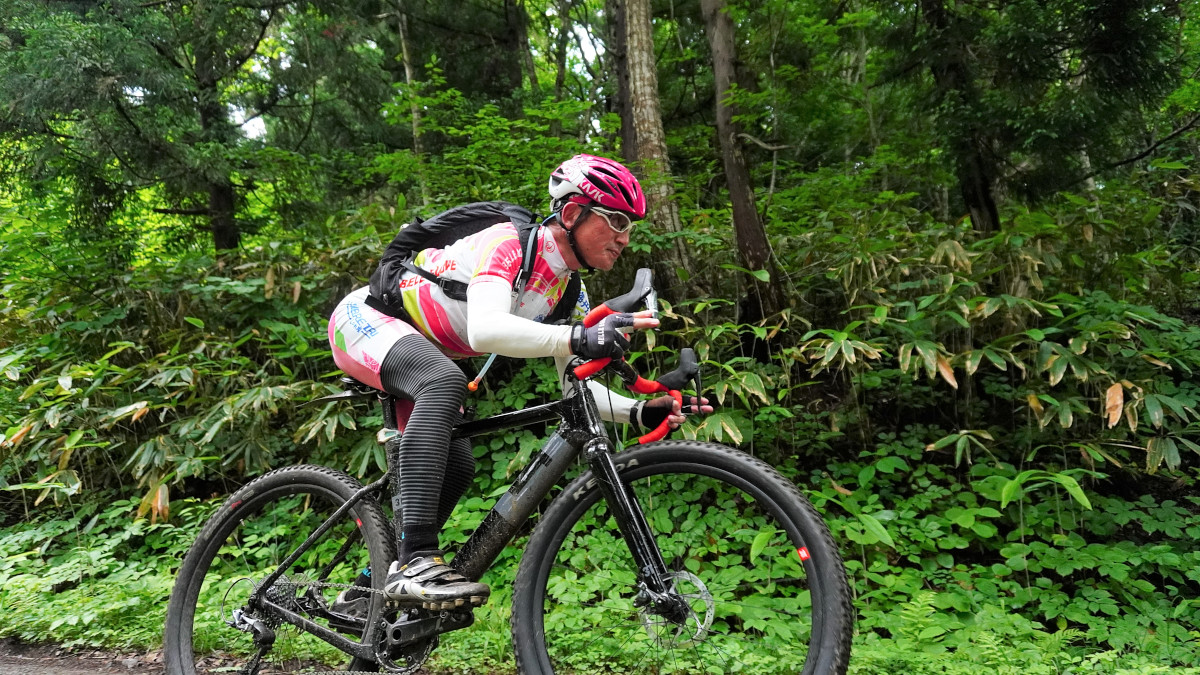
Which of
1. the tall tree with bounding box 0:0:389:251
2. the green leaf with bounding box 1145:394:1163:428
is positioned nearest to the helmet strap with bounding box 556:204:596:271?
the green leaf with bounding box 1145:394:1163:428

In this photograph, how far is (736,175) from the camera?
4.89 meters

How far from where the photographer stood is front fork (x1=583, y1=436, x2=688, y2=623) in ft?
6.55

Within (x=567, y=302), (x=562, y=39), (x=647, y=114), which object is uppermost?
(x=562, y=39)

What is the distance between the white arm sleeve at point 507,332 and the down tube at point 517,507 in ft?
1.31

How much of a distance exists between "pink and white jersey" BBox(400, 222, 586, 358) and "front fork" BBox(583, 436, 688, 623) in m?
0.60

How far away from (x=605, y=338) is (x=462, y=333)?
79 centimetres

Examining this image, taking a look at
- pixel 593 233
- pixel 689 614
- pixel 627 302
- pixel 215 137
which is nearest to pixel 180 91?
pixel 215 137

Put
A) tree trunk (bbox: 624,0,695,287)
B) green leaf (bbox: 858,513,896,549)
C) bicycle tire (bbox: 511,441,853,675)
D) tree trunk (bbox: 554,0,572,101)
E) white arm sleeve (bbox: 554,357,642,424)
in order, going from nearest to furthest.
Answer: bicycle tire (bbox: 511,441,853,675)
white arm sleeve (bbox: 554,357,642,424)
green leaf (bbox: 858,513,896,549)
tree trunk (bbox: 624,0,695,287)
tree trunk (bbox: 554,0,572,101)

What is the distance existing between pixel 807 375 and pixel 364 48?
322 inches

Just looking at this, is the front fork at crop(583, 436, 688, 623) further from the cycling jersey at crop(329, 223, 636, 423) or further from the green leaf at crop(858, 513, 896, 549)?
the green leaf at crop(858, 513, 896, 549)

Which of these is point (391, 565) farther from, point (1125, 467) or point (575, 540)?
point (1125, 467)

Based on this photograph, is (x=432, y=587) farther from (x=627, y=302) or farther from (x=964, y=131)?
(x=964, y=131)

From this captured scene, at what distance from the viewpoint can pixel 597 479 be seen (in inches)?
83.7

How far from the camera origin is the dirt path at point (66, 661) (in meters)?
3.00
